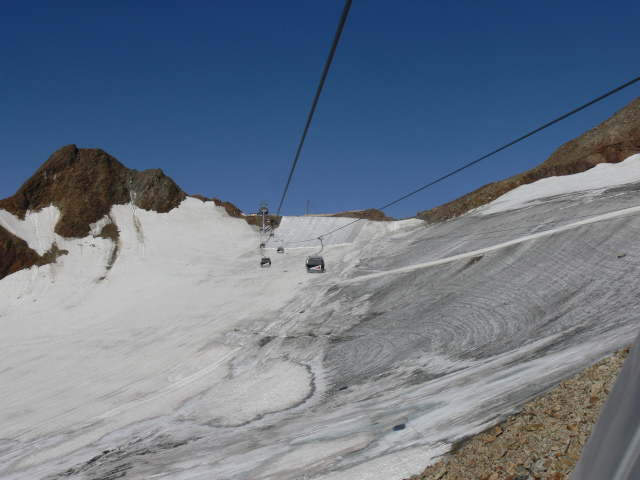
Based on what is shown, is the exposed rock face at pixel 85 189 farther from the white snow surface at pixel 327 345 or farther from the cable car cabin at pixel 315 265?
the cable car cabin at pixel 315 265

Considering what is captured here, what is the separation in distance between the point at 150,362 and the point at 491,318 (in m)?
15.0

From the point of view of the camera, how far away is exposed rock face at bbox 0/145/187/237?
4784 centimetres

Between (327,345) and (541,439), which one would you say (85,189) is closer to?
(327,345)

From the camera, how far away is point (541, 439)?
5.66 metres

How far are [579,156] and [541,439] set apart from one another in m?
52.2

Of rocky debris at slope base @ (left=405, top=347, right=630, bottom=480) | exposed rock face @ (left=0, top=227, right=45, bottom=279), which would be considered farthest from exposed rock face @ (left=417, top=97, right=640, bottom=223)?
exposed rock face @ (left=0, top=227, right=45, bottom=279)

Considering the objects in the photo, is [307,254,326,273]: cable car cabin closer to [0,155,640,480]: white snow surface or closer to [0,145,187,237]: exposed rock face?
[0,155,640,480]: white snow surface

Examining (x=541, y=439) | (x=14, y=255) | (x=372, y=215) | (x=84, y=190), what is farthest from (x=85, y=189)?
(x=541, y=439)

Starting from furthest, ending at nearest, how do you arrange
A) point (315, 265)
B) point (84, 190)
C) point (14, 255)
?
point (84, 190)
point (14, 255)
point (315, 265)

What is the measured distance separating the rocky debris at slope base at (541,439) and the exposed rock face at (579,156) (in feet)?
111

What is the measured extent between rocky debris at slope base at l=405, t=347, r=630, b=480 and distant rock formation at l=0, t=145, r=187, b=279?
148ft

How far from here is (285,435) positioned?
33.9 ft

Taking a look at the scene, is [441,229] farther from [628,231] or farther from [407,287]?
[628,231]

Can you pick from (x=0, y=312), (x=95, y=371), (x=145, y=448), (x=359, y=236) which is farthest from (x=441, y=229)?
(x=0, y=312)
